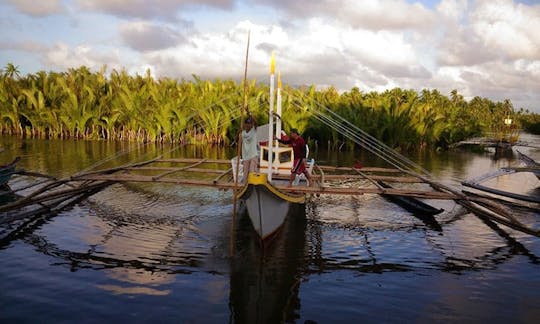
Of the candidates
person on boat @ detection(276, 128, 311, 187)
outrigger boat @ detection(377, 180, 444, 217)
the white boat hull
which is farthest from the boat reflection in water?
outrigger boat @ detection(377, 180, 444, 217)

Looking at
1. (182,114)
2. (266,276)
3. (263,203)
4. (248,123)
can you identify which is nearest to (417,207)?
(248,123)

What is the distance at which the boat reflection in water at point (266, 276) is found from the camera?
6.72m

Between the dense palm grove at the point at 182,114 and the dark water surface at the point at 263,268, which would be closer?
the dark water surface at the point at 263,268

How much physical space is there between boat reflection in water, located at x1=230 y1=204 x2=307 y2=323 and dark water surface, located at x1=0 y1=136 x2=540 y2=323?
3cm

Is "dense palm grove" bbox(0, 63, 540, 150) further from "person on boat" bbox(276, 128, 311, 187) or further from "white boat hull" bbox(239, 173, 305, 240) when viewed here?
"white boat hull" bbox(239, 173, 305, 240)

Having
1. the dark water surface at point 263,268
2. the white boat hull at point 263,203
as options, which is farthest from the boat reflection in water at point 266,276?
the white boat hull at point 263,203

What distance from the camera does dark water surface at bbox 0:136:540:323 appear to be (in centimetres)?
675

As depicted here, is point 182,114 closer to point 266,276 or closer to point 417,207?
point 417,207

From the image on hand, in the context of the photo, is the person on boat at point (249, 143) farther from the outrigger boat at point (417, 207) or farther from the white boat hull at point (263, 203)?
the outrigger boat at point (417, 207)

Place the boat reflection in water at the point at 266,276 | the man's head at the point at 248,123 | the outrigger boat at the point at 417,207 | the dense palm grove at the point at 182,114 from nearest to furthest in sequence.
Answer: the boat reflection in water at the point at 266,276, the man's head at the point at 248,123, the outrigger boat at the point at 417,207, the dense palm grove at the point at 182,114

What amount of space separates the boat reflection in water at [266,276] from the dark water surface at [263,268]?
3cm

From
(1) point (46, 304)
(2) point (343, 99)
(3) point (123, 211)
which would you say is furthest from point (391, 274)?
(2) point (343, 99)

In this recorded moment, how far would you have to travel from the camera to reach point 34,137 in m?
37.1

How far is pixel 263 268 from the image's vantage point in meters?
8.45
